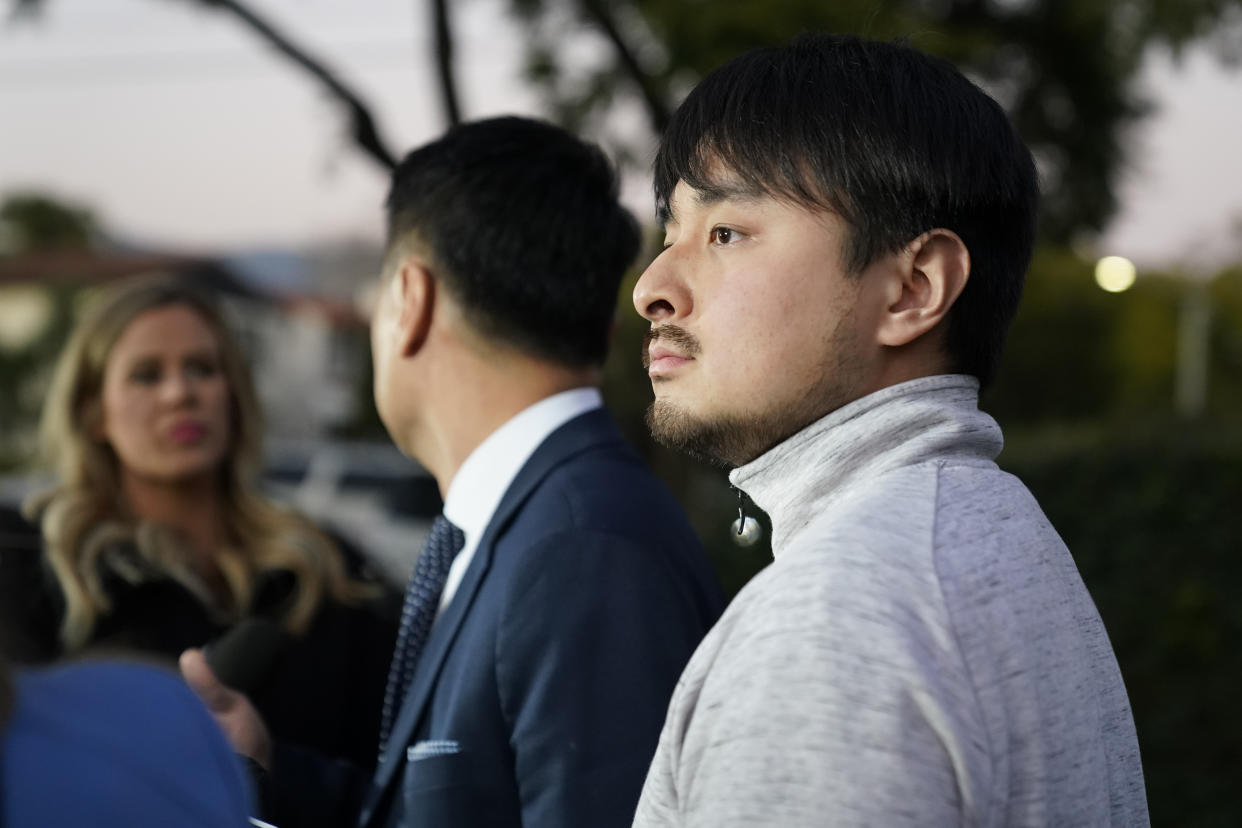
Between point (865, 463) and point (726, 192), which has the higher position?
point (726, 192)

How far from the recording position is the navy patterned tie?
2209 mm

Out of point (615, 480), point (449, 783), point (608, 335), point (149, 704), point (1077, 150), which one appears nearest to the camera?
point (149, 704)

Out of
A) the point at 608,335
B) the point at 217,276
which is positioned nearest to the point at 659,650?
the point at 608,335

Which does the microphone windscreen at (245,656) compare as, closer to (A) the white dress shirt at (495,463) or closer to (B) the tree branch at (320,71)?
(A) the white dress shirt at (495,463)

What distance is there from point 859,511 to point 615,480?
95cm

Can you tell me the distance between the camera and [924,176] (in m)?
1.35

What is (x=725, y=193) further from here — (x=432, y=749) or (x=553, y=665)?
(x=432, y=749)

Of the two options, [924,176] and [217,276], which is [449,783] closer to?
[924,176]

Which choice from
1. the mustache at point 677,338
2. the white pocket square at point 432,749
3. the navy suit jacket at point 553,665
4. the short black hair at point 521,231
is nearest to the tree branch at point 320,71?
the short black hair at point 521,231

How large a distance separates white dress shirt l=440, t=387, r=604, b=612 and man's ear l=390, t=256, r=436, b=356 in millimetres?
229

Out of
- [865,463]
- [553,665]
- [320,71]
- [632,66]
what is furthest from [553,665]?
[632,66]

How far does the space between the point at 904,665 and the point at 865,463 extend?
0.30 meters

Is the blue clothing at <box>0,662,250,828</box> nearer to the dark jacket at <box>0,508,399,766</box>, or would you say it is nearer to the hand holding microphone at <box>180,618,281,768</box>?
the hand holding microphone at <box>180,618,281,768</box>

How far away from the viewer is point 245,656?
2.45 meters
